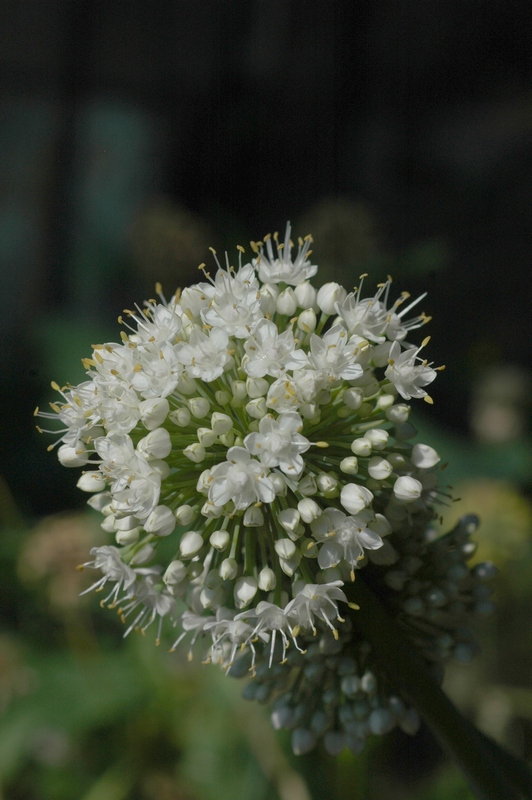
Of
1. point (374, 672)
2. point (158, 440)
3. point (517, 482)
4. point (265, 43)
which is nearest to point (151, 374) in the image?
point (158, 440)

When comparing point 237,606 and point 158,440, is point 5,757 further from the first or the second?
point 158,440


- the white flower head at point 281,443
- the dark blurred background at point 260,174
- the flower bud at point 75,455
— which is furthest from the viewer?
the dark blurred background at point 260,174

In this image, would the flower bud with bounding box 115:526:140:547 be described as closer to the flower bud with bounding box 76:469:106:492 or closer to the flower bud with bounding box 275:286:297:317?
the flower bud with bounding box 76:469:106:492

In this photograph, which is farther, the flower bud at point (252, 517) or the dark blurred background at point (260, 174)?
the dark blurred background at point (260, 174)

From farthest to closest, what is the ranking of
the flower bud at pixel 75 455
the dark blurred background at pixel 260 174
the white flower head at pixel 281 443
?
the dark blurred background at pixel 260 174 < the flower bud at pixel 75 455 < the white flower head at pixel 281 443

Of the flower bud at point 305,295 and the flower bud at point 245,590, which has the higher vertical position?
the flower bud at point 305,295

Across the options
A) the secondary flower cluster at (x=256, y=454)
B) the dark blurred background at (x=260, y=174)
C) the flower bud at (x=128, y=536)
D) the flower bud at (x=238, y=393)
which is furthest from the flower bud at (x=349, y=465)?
the dark blurred background at (x=260, y=174)

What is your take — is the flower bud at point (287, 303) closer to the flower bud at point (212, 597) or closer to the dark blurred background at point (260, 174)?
the flower bud at point (212, 597)
